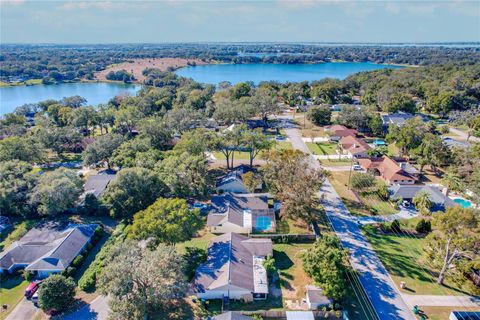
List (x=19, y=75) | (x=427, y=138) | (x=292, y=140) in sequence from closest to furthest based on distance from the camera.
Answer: (x=427, y=138), (x=292, y=140), (x=19, y=75)

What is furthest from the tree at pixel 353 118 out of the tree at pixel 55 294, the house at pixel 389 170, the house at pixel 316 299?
the tree at pixel 55 294

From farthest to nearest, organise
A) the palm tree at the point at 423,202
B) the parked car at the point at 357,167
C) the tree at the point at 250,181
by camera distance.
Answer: the parked car at the point at 357,167 → the tree at the point at 250,181 → the palm tree at the point at 423,202

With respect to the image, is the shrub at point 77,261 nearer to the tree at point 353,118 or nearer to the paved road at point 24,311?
the paved road at point 24,311

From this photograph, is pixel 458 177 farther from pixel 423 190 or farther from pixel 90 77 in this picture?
pixel 90 77

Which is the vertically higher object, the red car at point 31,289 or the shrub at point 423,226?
the shrub at point 423,226

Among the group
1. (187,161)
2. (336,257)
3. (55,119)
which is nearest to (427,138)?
(336,257)

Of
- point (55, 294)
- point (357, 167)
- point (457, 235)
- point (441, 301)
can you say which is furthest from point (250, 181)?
point (55, 294)

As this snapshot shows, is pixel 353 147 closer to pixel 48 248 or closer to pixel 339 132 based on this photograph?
pixel 339 132

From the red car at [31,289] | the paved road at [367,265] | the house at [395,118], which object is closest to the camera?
the paved road at [367,265]
